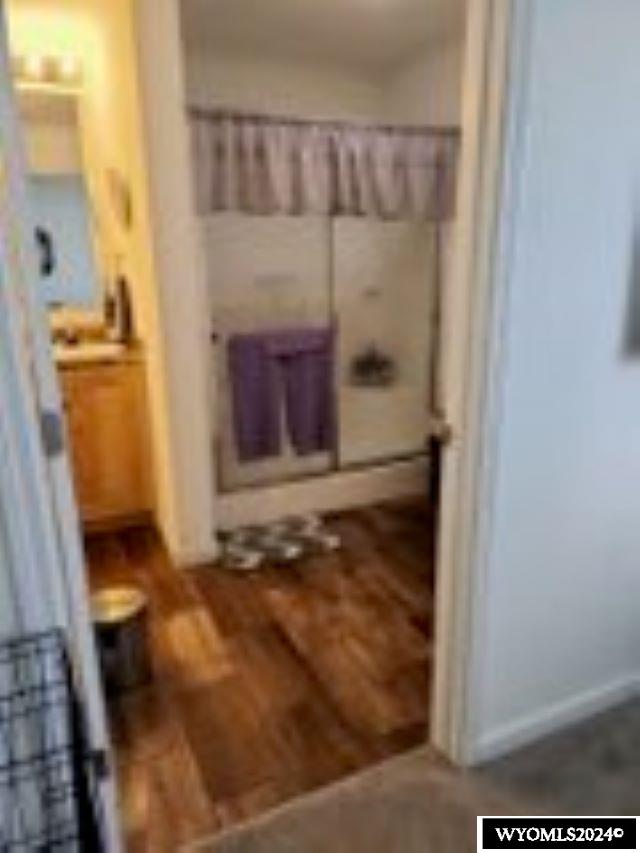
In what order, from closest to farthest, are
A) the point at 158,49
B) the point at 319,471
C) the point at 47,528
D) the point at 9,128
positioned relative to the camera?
the point at 9,128 < the point at 47,528 < the point at 158,49 < the point at 319,471

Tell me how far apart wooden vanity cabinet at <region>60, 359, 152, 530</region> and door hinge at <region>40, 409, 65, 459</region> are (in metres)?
1.88

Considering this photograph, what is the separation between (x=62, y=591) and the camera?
136cm

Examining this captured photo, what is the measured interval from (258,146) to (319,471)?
1.61 m

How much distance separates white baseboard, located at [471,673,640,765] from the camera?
2002 millimetres

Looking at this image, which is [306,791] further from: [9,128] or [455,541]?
[9,128]

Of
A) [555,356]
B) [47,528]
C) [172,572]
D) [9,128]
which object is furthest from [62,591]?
[172,572]

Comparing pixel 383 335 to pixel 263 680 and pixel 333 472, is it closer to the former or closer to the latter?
pixel 333 472

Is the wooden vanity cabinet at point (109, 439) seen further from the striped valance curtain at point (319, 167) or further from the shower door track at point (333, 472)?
the striped valance curtain at point (319, 167)

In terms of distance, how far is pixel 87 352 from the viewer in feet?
10.4

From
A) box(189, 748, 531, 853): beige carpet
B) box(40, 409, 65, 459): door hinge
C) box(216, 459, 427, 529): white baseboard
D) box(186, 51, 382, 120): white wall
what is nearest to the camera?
box(40, 409, 65, 459): door hinge

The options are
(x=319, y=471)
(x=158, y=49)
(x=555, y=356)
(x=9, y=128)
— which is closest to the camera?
(x=9, y=128)

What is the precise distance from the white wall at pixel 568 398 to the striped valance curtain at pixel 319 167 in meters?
1.66

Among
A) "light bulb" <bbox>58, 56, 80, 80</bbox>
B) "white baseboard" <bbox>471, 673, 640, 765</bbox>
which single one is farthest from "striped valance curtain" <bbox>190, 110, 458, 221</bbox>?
"white baseboard" <bbox>471, 673, 640, 765</bbox>

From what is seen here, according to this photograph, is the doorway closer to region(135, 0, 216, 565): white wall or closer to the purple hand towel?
region(135, 0, 216, 565): white wall
